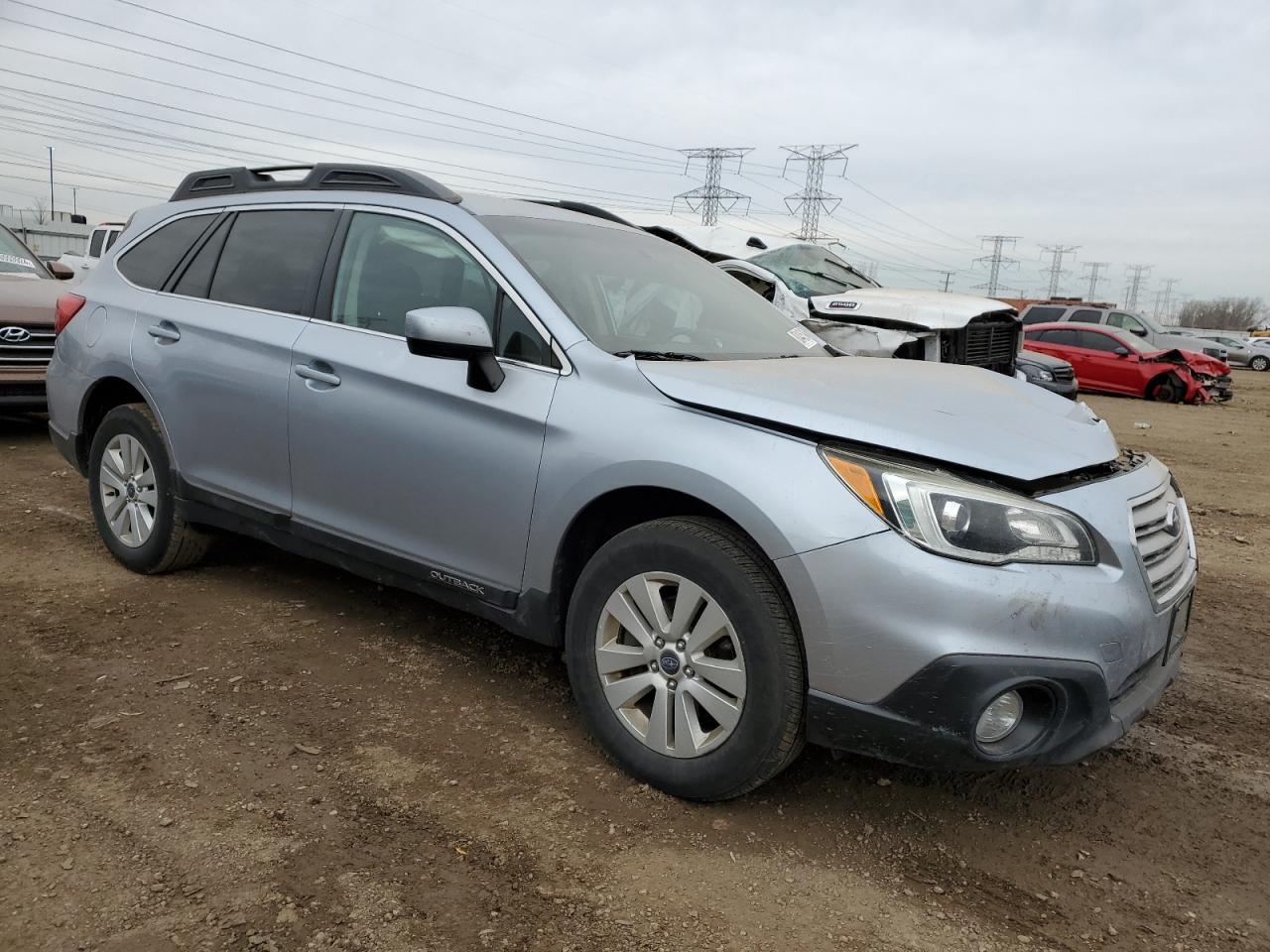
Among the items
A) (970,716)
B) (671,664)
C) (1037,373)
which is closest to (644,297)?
(671,664)

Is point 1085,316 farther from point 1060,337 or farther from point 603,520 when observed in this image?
point 603,520

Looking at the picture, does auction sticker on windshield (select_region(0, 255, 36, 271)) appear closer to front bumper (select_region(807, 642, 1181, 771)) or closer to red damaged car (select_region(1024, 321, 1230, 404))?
front bumper (select_region(807, 642, 1181, 771))

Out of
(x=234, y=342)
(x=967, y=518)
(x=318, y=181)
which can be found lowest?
(x=967, y=518)

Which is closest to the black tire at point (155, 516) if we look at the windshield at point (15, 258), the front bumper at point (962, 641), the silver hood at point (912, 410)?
the silver hood at point (912, 410)

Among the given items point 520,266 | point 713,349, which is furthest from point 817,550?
point 520,266

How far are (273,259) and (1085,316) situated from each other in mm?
23618

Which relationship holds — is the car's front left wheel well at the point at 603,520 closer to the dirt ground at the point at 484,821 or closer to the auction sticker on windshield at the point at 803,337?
the dirt ground at the point at 484,821

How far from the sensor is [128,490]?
442 cm

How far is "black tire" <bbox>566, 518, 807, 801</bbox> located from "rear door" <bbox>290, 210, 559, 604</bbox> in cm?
38

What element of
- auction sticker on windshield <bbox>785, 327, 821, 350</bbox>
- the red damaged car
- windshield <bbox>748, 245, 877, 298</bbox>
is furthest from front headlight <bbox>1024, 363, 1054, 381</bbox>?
auction sticker on windshield <bbox>785, 327, 821, 350</bbox>

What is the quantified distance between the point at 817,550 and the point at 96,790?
6.72 ft

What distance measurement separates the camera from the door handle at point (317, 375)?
348 centimetres

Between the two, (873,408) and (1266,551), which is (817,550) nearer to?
(873,408)

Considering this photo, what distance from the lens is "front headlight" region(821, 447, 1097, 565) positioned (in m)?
2.32
